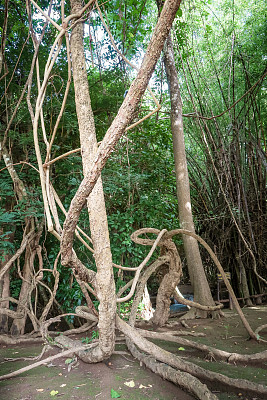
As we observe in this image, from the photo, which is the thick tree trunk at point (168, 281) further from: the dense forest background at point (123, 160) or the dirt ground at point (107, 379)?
the dense forest background at point (123, 160)

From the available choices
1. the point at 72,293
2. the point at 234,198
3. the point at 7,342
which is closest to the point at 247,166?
the point at 234,198

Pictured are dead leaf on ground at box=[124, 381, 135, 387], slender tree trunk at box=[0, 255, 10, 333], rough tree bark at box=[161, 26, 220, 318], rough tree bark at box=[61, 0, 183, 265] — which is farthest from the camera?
rough tree bark at box=[161, 26, 220, 318]

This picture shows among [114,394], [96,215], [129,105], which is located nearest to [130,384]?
[114,394]

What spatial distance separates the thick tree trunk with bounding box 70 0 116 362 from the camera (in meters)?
1.76

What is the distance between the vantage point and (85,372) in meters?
1.88

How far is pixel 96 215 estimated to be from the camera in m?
1.75

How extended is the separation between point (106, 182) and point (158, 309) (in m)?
1.49

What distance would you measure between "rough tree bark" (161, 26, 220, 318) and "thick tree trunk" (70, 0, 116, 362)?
6.61 ft

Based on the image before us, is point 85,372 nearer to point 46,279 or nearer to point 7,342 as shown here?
point 7,342

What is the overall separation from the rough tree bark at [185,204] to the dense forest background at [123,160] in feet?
0.79

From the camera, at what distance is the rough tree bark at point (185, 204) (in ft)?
11.9

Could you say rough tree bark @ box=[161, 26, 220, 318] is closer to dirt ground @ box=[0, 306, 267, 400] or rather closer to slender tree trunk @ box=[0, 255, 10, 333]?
dirt ground @ box=[0, 306, 267, 400]

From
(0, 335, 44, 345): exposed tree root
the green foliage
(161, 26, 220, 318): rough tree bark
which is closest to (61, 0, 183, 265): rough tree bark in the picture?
the green foliage

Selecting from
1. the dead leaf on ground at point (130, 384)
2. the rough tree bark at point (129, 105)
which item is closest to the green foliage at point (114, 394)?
the dead leaf on ground at point (130, 384)
